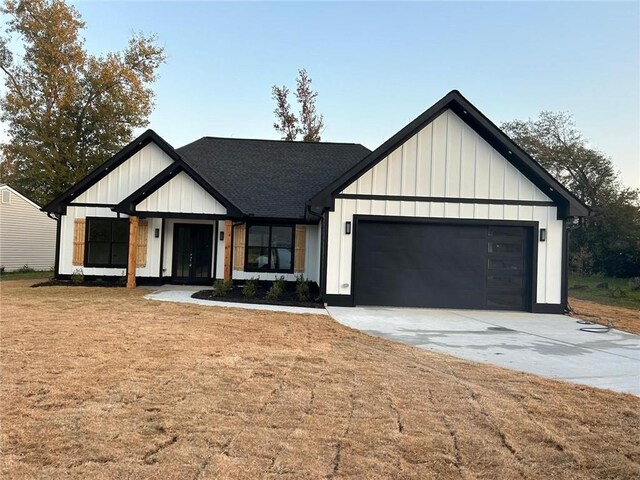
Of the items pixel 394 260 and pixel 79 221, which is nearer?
pixel 394 260

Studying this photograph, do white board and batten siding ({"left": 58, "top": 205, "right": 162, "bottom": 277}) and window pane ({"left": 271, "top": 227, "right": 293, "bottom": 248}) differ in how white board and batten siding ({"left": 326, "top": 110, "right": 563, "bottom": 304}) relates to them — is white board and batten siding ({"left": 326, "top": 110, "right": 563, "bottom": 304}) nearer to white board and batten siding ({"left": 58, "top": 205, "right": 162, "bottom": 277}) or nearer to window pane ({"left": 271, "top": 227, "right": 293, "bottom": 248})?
window pane ({"left": 271, "top": 227, "right": 293, "bottom": 248})

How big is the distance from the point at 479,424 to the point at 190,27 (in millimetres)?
16103

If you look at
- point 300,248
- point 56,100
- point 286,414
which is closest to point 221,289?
point 300,248

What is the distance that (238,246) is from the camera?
1513 cm

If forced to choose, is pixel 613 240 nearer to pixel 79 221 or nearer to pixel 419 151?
pixel 419 151

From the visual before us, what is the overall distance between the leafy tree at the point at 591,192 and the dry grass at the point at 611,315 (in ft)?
25.8

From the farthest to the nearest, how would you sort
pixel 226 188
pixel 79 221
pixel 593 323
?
pixel 226 188
pixel 79 221
pixel 593 323

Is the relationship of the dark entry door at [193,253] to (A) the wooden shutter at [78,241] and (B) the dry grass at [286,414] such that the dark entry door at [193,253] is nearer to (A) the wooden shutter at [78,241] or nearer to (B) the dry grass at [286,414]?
(A) the wooden shutter at [78,241]

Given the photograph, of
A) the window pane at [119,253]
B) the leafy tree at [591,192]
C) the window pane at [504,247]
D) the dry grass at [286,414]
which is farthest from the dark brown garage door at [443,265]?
the leafy tree at [591,192]

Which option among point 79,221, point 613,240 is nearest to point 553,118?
point 613,240

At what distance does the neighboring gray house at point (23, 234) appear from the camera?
22172 millimetres

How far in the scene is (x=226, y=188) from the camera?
1585 cm

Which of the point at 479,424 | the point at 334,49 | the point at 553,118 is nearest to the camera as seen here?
the point at 479,424

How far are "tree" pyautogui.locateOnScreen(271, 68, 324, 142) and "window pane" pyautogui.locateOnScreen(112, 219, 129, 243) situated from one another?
75.6 ft
